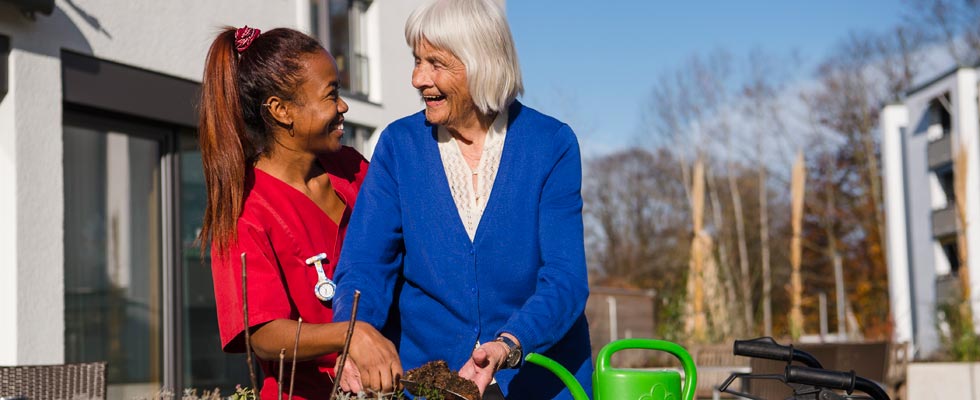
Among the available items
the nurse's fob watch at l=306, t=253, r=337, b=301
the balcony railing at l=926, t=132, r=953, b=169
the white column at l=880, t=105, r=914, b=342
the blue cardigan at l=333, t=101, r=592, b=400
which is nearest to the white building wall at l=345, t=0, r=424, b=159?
the nurse's fob watch at l=306, t=253, r=337, b=301

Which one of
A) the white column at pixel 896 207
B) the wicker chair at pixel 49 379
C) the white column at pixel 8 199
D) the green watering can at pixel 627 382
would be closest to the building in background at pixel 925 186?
the white column at pixel 896 207

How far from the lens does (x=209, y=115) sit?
2256mm

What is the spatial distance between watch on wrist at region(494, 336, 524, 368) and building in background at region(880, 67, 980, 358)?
114 feet

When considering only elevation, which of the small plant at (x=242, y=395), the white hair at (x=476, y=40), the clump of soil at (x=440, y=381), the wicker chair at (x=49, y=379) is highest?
the white hair at (x=476, y=40)

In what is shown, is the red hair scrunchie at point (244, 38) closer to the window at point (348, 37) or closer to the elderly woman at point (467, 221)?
the elderly woman at point (467, 221)

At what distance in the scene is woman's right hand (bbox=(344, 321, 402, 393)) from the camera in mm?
1770

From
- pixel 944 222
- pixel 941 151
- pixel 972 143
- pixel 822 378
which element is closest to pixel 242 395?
pixel 822 378

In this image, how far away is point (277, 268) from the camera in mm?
2176

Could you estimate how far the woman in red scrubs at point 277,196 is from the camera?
2.06 metres

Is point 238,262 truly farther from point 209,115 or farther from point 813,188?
point 813,188

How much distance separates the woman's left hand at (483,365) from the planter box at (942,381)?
33.1 feet

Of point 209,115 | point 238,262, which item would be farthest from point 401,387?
point 209,115

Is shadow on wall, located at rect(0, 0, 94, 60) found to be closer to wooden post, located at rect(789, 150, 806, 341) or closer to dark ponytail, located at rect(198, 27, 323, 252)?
dark ponytail, located at rect(198, 27, 323, 252)

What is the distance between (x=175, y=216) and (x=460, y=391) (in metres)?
8.23
